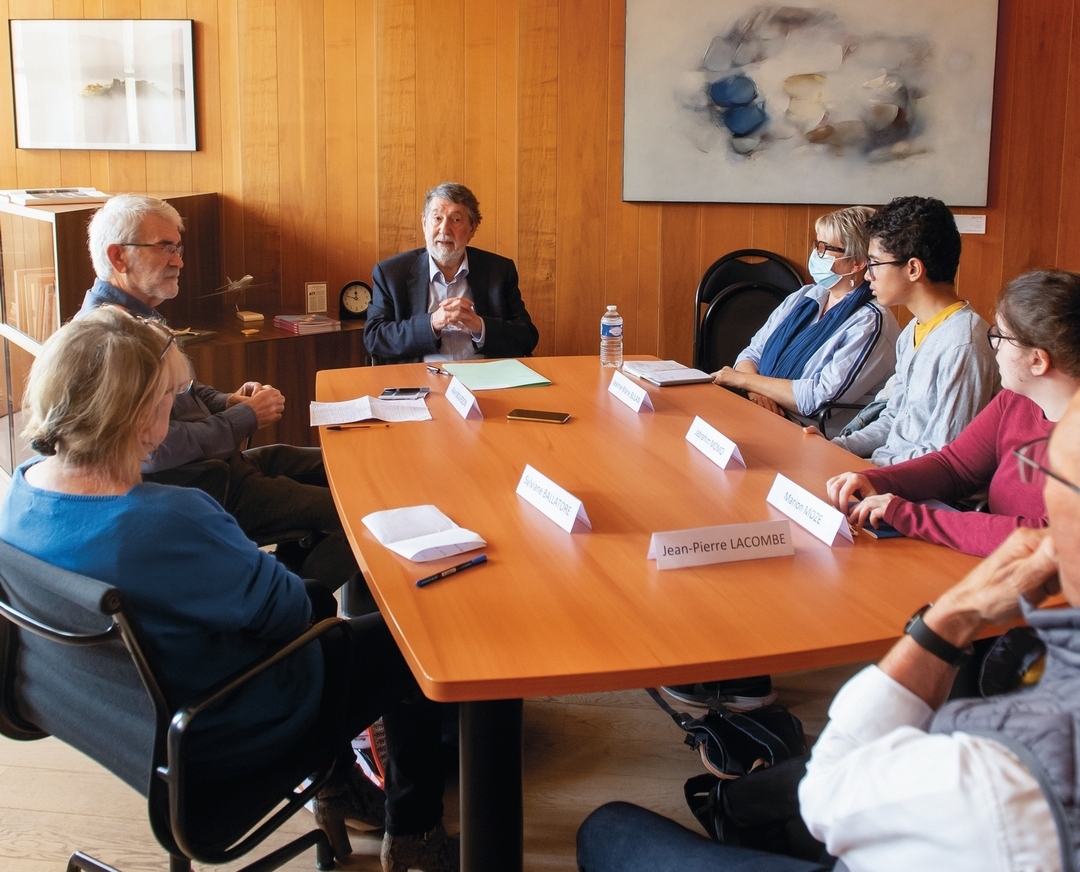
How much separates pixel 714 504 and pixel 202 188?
350 centimetres

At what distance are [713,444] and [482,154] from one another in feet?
9.03

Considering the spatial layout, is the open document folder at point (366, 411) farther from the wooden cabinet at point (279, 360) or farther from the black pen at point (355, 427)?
the wooden cabinet at point (279, 360)

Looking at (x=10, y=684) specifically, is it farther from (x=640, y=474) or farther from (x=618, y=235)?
(x=618, y=235)

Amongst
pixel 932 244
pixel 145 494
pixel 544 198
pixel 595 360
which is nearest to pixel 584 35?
pixel 544 198

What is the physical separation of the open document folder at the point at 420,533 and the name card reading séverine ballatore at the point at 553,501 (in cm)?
19

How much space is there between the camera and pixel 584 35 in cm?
473

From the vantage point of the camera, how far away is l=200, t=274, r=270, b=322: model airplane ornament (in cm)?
453

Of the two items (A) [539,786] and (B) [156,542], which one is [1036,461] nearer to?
(B) [156,542]

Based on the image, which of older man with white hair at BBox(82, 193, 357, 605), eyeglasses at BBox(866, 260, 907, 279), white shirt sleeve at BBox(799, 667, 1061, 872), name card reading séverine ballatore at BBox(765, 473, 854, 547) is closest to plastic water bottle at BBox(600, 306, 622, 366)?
eyeglasses at BBox(866, 260, 907, 279)

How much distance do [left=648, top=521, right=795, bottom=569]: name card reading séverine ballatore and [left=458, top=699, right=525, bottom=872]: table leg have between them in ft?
1.17

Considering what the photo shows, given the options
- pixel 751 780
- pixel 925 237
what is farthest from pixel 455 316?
pixel 751 780

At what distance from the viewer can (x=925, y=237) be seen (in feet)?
9.41

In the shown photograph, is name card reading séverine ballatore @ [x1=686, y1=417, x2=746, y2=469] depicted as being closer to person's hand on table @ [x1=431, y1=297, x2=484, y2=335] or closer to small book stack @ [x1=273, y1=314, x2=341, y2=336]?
person's hand on table @ [x1=431, y1=297, x2=484, y2=335]

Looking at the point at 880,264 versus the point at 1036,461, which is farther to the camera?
the point at 880,264
